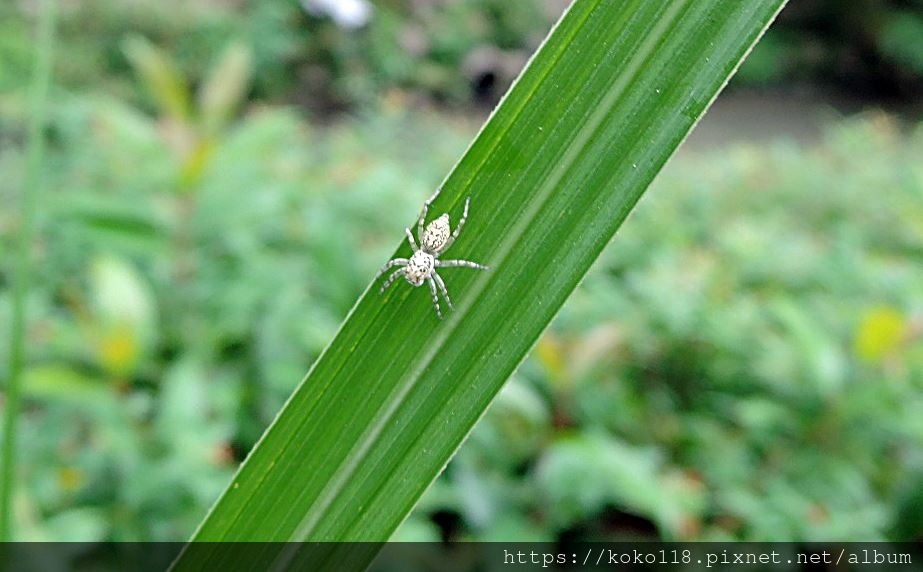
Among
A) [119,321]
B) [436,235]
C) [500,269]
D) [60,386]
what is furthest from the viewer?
[119,321]

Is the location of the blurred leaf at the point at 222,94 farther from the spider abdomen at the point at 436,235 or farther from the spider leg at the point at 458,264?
the spider leg at the point at 458,264

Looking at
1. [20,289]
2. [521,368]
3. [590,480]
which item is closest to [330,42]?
[521,368]

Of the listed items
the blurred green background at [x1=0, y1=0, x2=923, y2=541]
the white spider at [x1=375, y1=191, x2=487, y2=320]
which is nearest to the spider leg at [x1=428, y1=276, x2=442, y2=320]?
the white spider at [x1=375, y1=191, x2=487, y2=320]

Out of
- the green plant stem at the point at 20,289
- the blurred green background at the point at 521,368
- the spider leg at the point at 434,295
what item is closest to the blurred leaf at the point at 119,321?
the blurred green background at the point at 521,368

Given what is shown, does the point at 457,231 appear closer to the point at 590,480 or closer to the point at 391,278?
the point at 391,278

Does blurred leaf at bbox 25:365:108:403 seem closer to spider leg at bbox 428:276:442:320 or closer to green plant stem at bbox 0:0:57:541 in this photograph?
green plant stem at bbox 0:0:57:541

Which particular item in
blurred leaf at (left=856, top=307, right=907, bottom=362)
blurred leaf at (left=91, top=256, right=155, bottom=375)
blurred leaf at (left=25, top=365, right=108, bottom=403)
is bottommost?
blurred leaf at (left=25, top=365, right=108, bottom=403)
